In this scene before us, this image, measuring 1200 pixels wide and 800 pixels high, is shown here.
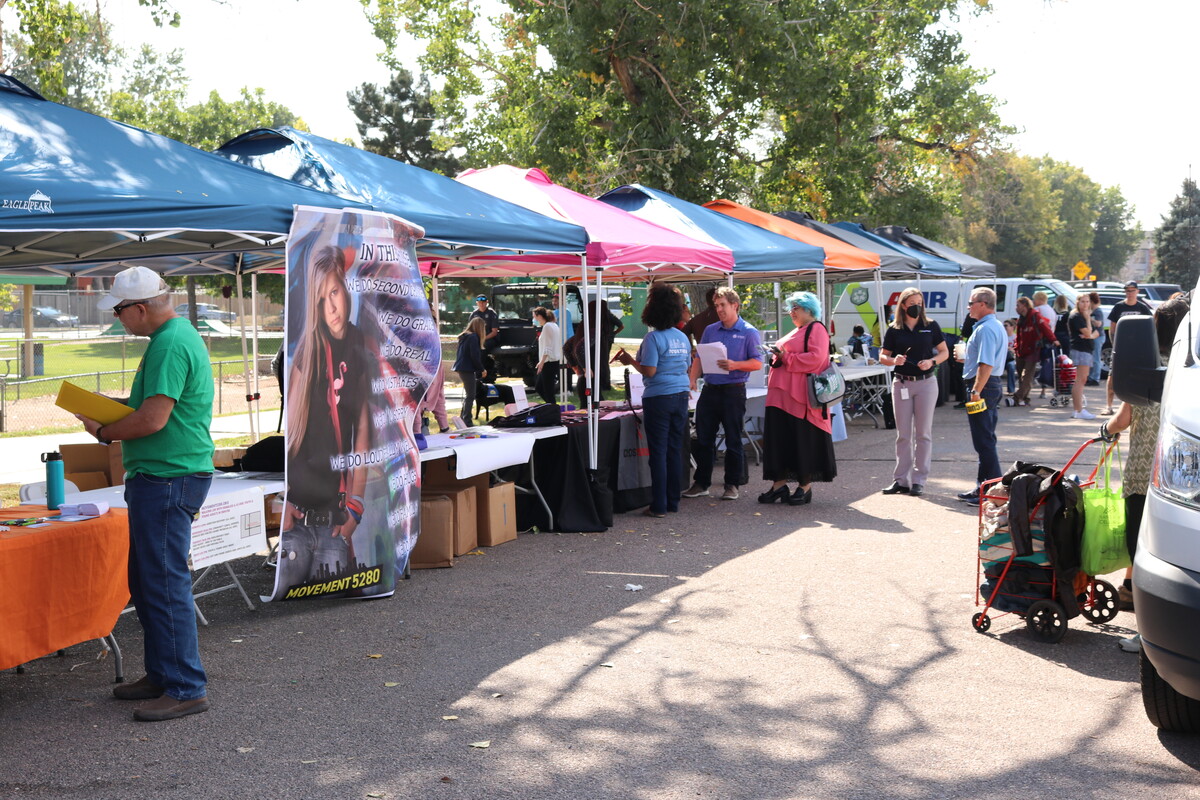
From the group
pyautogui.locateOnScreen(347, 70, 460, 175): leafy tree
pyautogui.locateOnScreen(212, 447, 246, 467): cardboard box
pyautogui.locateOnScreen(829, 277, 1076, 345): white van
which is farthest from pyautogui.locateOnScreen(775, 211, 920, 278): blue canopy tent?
pyautogui.locateOnScreen(347, 70, 460, 175): leafy tree

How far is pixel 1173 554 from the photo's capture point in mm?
4008

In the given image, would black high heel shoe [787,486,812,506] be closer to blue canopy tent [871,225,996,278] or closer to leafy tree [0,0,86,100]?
leafy tree [0,0,86,100]

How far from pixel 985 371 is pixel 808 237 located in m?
6.98

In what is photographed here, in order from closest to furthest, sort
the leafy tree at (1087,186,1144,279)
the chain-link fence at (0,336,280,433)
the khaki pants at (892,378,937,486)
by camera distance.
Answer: the khaki pants at (892,378,937,486) → the chain-link fence at (0,336,280,433) → the leafy tree at (1087,186,1144,279)

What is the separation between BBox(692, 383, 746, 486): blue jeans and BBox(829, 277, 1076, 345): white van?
1298cm

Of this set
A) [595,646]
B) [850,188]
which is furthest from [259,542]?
[850,188]

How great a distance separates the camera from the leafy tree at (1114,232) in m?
105

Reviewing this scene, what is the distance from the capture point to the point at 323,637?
6258mm

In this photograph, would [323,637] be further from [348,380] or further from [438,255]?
[438,255]

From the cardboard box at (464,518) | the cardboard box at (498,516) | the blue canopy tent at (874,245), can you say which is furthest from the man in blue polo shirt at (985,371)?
the blue canopy tent at (874,245)

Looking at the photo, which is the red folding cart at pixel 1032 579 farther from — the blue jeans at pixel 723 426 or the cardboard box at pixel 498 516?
the blue jeans at pixel 723 426

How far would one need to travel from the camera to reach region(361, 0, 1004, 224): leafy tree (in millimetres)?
20500

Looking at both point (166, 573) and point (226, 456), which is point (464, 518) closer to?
point (226, 456)

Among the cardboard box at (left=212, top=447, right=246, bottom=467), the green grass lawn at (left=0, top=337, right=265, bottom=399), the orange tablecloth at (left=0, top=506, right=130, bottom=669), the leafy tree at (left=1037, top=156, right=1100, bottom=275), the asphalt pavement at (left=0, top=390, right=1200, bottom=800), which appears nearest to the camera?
the asphalt pavement at (left=0, top=390, right=1200, bottom=800)
